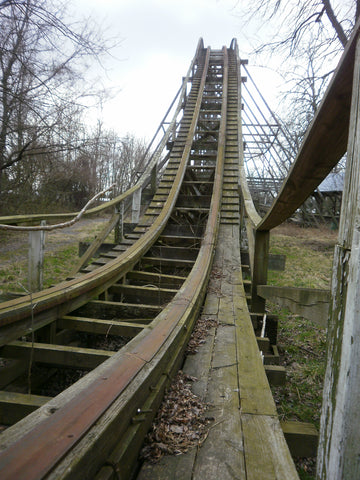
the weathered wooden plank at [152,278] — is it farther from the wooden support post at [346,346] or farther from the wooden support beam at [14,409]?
the wooden support post at [346,346]

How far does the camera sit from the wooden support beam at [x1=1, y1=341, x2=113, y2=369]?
2096 millimetres

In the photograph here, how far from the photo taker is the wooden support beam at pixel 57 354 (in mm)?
2096

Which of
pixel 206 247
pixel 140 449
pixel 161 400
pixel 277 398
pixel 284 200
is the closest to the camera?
pixel 140 449

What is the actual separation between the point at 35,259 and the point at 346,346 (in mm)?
3335

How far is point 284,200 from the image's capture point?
2.31 meters

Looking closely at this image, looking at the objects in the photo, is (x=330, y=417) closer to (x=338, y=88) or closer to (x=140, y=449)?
(x=140, y=449)

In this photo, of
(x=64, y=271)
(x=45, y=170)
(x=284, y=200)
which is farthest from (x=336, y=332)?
(x=45, y=170)

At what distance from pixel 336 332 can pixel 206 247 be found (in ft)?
11.2

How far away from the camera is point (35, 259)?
3.49m

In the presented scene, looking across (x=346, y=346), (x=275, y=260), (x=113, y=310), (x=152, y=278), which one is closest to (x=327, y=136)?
(x=346, y=346)

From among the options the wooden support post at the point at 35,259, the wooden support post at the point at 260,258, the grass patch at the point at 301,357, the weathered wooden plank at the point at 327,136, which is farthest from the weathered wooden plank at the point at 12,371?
the wooden support post at the point at 260,258

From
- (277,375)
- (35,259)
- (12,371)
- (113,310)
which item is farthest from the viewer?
(35,259)

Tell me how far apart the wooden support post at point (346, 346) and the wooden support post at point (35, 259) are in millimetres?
3201

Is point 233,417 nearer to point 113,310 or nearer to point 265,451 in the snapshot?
point 265,451
